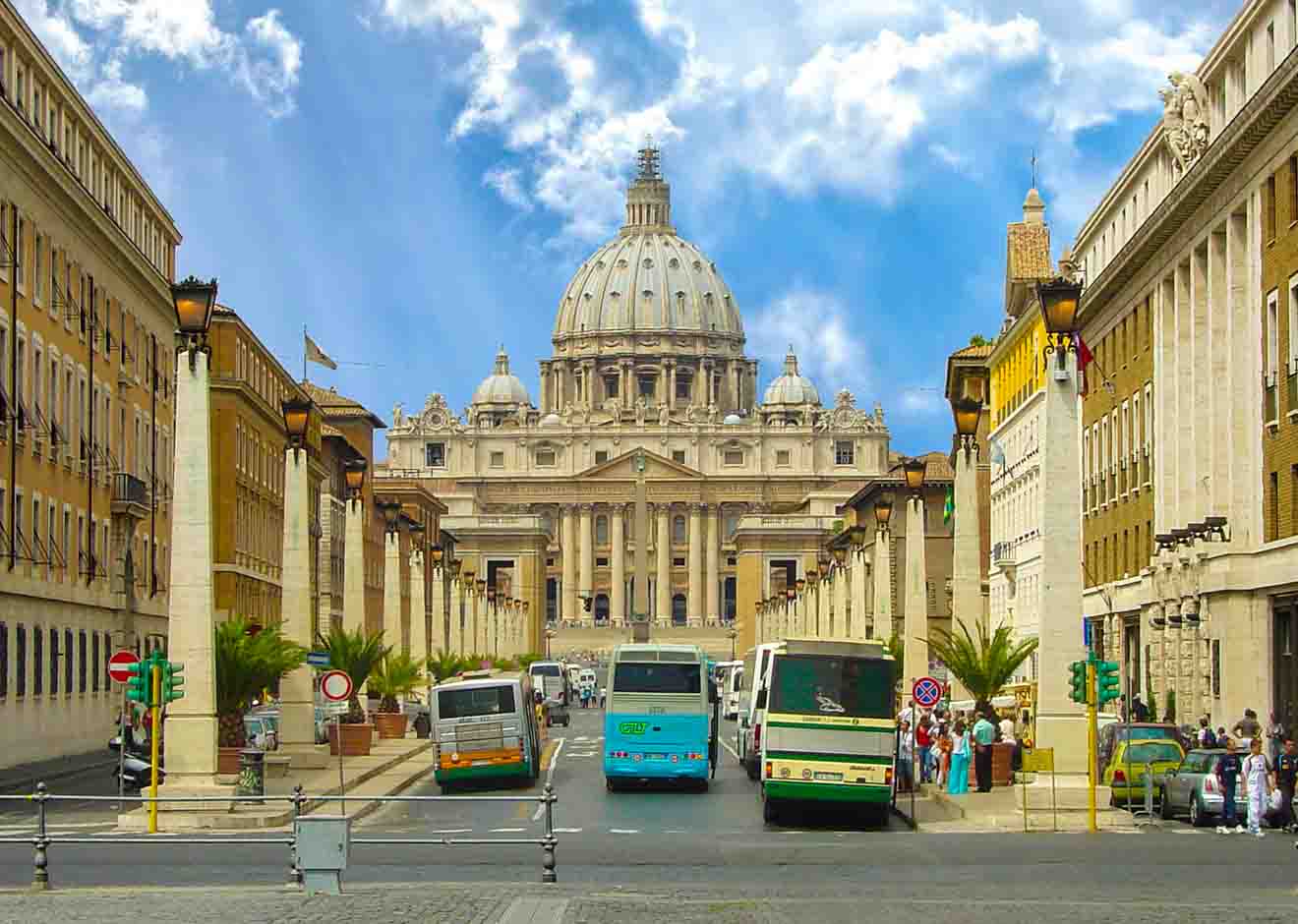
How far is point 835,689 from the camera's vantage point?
1554 inches

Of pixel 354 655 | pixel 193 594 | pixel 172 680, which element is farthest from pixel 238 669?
pixel 354 655

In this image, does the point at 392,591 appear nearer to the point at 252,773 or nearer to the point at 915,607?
the point at 915,607

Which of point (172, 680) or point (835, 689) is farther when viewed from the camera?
point (835, 689)

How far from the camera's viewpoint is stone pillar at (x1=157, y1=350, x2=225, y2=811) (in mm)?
34656

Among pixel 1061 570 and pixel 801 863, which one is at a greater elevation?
pixel 1061 570

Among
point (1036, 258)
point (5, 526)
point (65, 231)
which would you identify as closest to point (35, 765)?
point (5, 526)

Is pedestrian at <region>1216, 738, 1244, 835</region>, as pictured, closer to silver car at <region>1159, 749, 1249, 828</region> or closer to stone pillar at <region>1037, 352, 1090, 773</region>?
silver car at <region>1159, 749, 1249, 828</region>

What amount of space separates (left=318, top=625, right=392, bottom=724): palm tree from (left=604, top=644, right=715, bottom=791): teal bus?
9.28 metres

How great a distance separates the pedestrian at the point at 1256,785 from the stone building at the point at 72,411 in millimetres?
26421

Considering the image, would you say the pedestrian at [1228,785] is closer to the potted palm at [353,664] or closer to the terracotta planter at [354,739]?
the potted palm at [353,664]

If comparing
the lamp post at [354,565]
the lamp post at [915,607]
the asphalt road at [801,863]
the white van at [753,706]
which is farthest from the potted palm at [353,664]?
the asphalt road at [801,863]

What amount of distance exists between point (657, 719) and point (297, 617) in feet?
23.4

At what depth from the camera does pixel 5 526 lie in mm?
51906

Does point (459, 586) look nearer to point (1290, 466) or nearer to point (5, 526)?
point (5, 526)
